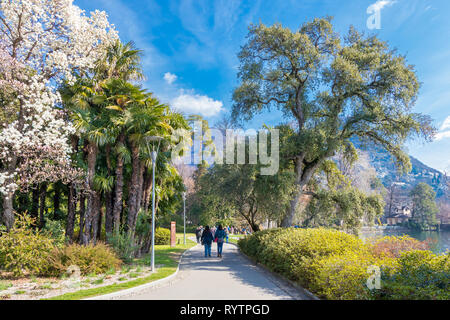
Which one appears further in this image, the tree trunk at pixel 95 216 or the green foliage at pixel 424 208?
the green foliage at pixel 424 208

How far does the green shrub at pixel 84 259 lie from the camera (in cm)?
1041

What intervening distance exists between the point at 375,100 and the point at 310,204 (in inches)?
317

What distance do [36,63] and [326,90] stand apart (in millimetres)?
16467

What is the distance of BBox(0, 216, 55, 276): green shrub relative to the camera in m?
9.98

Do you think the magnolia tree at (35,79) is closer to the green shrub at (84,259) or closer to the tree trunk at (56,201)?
the green shrub at (84,259)

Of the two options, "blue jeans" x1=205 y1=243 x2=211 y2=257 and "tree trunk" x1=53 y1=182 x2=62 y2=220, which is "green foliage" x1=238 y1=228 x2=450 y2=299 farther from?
"tree trunk" x1=53 y1=182 x2=62 y2=220

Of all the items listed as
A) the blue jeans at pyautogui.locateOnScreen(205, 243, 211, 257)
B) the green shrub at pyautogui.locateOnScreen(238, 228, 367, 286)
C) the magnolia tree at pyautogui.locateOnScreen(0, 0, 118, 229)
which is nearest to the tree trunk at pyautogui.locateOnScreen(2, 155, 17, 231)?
the magnolia tree at pyautogui.locateOnScreen(0, 0, 118, 229)

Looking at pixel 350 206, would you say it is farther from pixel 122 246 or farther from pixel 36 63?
pixel 36 63

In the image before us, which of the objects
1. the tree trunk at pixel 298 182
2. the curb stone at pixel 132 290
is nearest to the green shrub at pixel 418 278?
the curb stone at pixel 132 290

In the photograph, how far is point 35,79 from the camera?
11.2m

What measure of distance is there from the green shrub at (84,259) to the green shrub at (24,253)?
36 centimetres

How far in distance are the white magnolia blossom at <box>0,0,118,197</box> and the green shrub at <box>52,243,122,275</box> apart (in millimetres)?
3208
